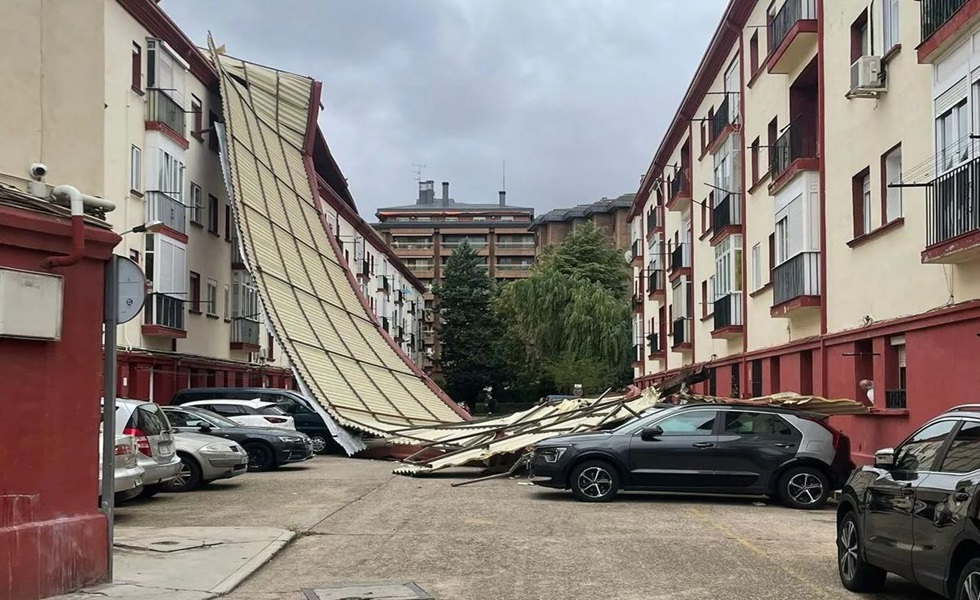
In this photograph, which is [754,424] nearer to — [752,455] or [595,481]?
[752,455]

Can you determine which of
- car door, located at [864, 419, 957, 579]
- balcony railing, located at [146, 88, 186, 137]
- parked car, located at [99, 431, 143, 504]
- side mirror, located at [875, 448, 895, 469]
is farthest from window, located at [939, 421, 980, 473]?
balcony railing, located at [146, 88, 186, 137]

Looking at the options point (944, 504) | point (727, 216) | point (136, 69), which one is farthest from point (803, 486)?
point (136, 69)

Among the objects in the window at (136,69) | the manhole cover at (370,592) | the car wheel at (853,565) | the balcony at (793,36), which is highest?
the window at (136,69)

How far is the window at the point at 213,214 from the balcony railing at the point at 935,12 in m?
27.6

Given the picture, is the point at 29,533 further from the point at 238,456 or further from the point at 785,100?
the point at 785,100

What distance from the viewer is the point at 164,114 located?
3219 centimetres

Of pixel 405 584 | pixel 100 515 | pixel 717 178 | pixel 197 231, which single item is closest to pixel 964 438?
pixel 405 584

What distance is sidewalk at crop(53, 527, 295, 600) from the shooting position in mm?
8695

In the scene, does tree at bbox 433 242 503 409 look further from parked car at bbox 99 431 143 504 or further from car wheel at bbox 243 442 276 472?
parked car at bbox 99 431 143 504

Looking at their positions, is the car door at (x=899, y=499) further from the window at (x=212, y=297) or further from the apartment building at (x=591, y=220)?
the apartment building at (x=591, y=220)

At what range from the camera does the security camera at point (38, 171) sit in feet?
29.3

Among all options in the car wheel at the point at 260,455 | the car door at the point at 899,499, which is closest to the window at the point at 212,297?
the car wheel at the point at 260,455

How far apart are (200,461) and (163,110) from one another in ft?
57.9

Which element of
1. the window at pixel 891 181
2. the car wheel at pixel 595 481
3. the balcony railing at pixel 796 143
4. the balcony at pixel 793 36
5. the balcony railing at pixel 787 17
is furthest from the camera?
the balcony railing at pixel 796 143
